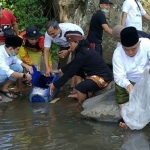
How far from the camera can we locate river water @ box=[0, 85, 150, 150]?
182 inches

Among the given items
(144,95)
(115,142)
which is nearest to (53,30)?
(144,95)

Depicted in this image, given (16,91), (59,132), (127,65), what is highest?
(127,65)

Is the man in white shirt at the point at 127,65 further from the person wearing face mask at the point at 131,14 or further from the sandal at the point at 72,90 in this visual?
the person wearing face mask at the point at 131,14

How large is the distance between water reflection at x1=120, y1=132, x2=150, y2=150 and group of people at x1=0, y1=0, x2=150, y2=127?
1.20 ft

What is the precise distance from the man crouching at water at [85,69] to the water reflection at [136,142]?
1515 mm

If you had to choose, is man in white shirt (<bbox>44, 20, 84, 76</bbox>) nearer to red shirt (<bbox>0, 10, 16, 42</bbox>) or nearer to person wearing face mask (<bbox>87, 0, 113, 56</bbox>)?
person wearing face mask (<bbox>87, 0, 113, 56</bbox>)

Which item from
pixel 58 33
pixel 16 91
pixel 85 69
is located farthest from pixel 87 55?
pixel 16 91

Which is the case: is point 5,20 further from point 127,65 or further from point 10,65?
point 127,65

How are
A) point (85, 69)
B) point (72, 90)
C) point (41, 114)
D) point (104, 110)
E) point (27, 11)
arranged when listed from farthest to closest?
point (27, 11) → point (72, 90) → point (85, 69) → point (41, 114) → point (104, 110)

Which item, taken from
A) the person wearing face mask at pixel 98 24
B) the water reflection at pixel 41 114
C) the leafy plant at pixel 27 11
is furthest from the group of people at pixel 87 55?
the leafy plant at pixel 27 11

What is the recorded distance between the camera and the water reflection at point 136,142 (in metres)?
4.52

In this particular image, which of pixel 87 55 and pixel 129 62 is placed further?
pixel 87 55

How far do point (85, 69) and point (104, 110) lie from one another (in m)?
1.03

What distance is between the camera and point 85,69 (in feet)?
20.9
